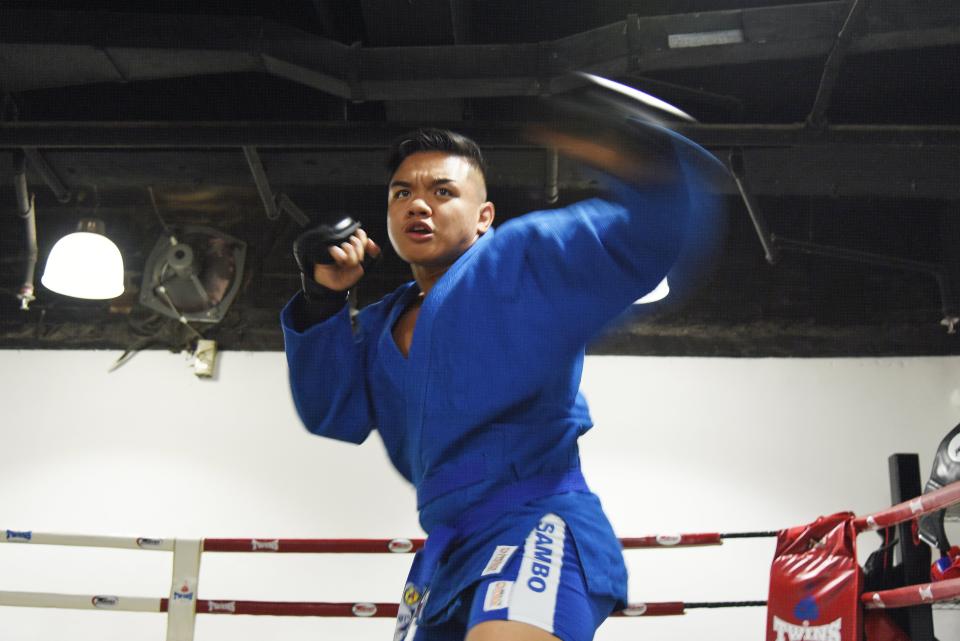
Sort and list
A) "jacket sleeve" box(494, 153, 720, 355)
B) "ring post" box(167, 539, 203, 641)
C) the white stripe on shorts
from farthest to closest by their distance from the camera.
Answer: "ring post" box(167, 539, 203, 641)
"jacket sleeve" box(494, 153, 720, 355)
the white stripe on shorts

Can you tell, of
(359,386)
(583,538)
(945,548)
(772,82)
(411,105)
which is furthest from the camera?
(772,82)

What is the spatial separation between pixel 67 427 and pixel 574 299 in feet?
13.1

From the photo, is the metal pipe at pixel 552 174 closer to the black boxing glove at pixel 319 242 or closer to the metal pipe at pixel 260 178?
the metal pipe at pixel 260 178

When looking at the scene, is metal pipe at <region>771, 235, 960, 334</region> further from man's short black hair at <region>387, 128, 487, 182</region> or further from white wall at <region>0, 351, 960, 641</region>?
man's short black hair at <region>387, 128, 487, 182</region>

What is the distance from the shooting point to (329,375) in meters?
1.55

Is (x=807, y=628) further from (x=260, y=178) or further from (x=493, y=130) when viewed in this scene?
(x=260, y=178)

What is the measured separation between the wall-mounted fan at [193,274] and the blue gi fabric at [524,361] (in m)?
3.66

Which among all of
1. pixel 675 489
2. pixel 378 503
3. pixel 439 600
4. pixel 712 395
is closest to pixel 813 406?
pixel 712 395

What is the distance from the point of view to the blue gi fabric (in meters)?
1.27

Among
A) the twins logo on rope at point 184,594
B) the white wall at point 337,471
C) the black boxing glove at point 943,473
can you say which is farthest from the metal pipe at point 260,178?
the black boxing glove at point 943,473

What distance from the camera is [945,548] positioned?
2.70 metres

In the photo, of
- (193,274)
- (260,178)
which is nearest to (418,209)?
(260,178)

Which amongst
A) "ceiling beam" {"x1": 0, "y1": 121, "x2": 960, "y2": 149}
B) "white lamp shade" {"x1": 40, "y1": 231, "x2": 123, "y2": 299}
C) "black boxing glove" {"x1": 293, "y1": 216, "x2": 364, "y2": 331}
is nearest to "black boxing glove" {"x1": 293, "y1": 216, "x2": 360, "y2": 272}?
"black boxing glove" {"x1": 293, "y1": 216, "x2": 364, "y2": 331}

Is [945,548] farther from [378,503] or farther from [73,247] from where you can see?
[73,247]
